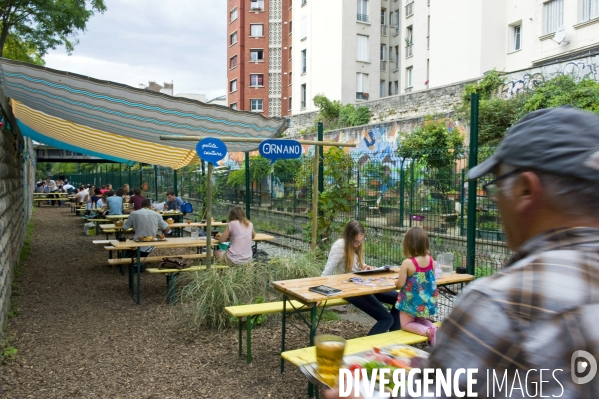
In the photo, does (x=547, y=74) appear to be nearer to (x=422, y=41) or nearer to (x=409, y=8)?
(x=422, y=41)

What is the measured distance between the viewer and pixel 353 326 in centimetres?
596

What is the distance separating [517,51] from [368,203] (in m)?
16.9

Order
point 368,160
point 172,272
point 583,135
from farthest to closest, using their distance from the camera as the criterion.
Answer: point 368,160
point 172,272
point 583,135

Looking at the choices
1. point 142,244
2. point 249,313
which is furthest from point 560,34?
point 249,313

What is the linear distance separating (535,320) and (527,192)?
266 mm

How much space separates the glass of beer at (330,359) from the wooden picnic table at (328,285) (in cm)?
285

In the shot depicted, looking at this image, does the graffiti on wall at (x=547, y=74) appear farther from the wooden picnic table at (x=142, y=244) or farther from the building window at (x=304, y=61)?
the building window at (x=304, y=61)

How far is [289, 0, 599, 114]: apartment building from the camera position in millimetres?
19109

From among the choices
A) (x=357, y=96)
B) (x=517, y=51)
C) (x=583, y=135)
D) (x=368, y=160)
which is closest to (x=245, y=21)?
(x=357, y=96)

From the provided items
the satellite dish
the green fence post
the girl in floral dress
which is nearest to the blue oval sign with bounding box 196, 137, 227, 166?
the green fence post

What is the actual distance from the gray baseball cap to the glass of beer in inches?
25.2

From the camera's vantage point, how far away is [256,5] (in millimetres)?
47031

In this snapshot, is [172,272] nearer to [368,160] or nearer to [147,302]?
[147,302]

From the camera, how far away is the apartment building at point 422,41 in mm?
19109
